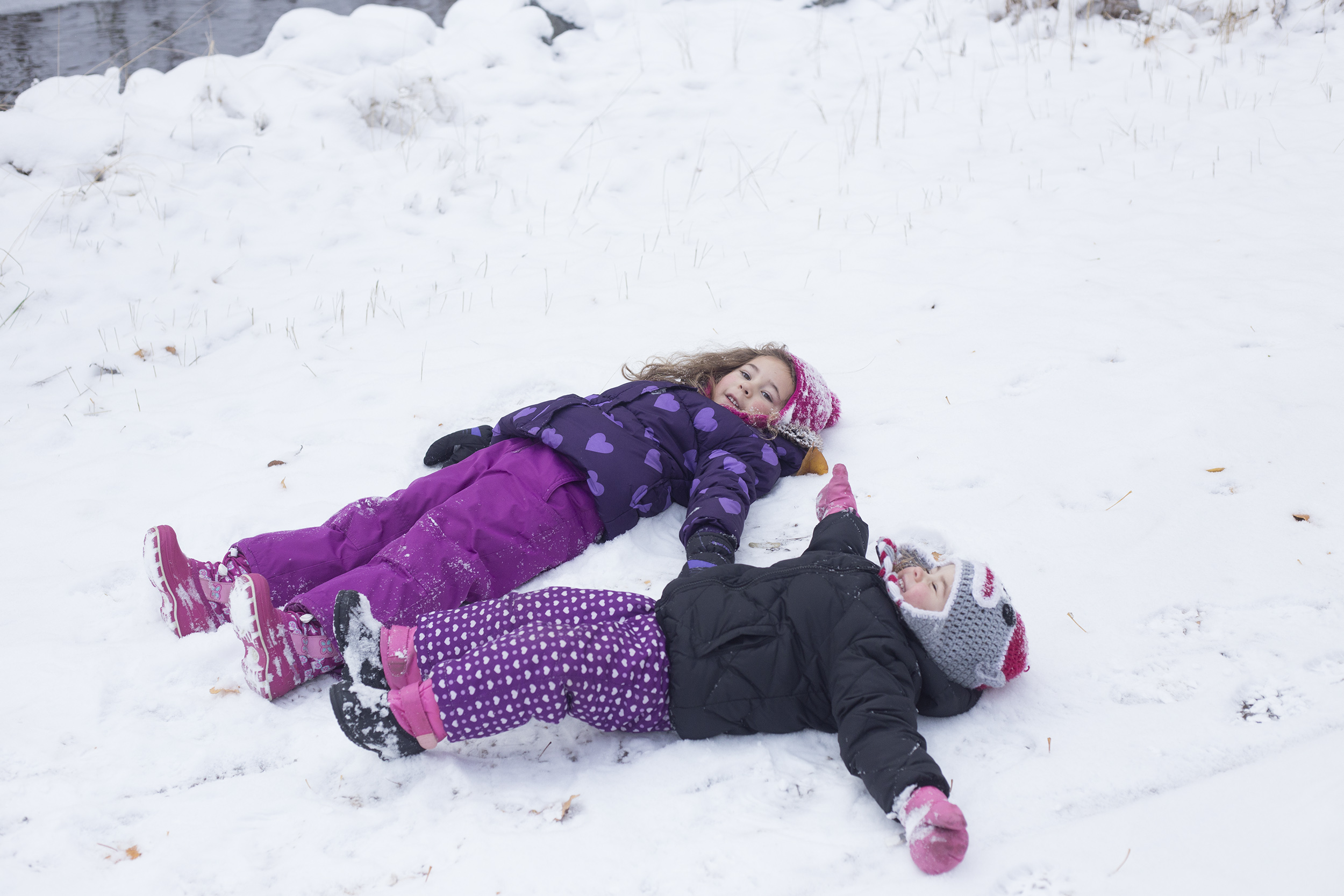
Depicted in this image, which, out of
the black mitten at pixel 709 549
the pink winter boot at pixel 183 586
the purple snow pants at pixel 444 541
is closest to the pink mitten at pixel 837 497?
the black mitten at pixel 709 549

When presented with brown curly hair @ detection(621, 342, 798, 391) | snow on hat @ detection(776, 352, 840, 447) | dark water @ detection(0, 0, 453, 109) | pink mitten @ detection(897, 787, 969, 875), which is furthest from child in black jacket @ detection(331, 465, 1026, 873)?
dark water @ detection(0, 0, 453, 109)

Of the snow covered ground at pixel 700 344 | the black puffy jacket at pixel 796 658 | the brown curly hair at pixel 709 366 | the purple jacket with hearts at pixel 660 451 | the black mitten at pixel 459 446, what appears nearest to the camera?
the snow covered ground at pixel 700 344

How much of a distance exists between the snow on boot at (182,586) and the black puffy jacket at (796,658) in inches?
58.1

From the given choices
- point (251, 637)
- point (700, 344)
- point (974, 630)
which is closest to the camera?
point (974, 630)

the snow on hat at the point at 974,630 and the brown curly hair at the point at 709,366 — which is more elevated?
the brown curly hair at the point at 709,366

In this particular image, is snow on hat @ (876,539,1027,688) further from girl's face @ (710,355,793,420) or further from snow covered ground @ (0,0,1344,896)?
girl's face @ (710,355,793,420)

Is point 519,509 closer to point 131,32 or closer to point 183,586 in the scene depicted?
point 183,586

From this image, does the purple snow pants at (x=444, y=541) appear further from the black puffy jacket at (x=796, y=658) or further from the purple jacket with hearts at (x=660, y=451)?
the black puffy jacket at (x=796, y=658)

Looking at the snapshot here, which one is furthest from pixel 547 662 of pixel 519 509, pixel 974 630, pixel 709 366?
pixel 709 366

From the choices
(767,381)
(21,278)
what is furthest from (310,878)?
(21,278)

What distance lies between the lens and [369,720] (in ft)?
6.77

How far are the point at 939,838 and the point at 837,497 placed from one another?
1.37 m

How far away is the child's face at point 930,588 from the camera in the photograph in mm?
2221

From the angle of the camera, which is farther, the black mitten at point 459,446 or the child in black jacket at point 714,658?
the black mitten at point 459,446
